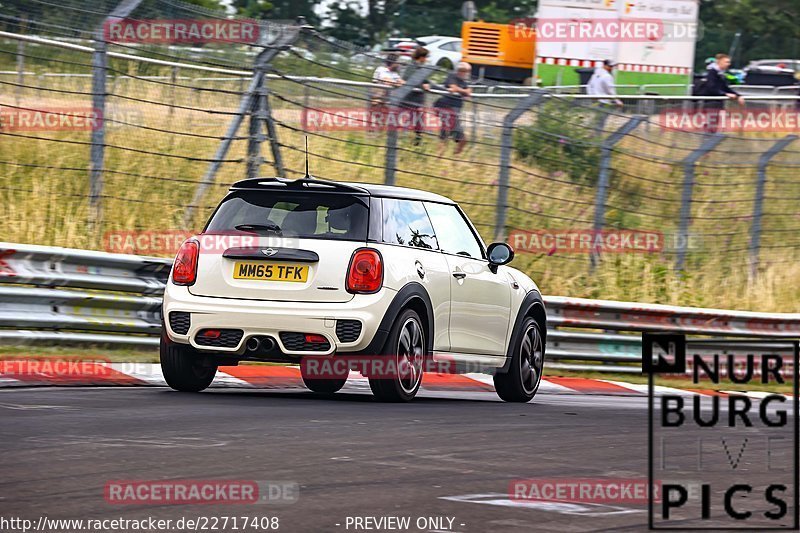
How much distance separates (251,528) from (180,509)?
0.40 m

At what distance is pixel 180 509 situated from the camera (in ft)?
18.7

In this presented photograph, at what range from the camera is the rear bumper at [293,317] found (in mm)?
9438

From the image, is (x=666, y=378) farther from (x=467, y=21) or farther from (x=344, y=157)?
(x=467, y=21)

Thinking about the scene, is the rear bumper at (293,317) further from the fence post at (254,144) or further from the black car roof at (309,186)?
the fence post at (254,144)

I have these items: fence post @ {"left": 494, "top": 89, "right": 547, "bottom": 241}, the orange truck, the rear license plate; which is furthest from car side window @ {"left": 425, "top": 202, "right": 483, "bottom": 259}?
the orange truck

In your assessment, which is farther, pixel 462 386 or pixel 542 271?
pixel 542 271

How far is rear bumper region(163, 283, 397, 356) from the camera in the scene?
9.44 metres

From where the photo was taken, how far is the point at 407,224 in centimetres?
1020

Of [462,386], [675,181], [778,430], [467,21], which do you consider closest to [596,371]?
[462,386]

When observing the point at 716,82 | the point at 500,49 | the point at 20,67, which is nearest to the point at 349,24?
the point at 500,49

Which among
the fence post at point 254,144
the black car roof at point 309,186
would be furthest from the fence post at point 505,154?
the black car roof at point 309,186

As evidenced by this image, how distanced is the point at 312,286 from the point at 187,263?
2.72ft

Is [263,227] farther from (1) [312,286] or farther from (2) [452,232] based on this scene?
A: (2) [452,232]

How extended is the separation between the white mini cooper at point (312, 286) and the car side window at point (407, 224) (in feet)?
0.03
